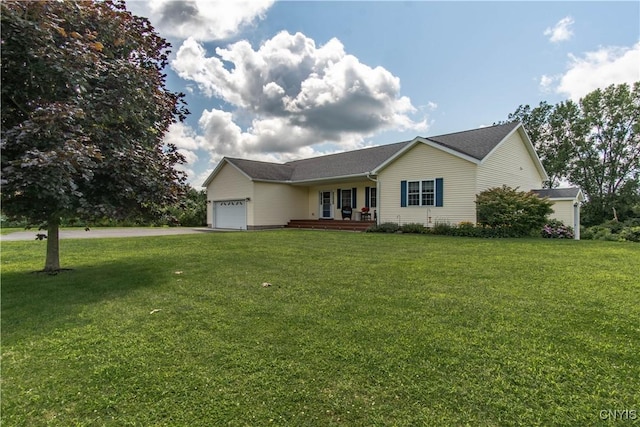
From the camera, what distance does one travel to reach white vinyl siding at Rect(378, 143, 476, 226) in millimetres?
13633

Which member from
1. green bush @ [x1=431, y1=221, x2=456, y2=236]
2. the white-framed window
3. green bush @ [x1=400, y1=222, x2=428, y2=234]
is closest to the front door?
the white-framed window

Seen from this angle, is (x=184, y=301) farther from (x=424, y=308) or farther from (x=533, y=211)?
(x=533, y=211)

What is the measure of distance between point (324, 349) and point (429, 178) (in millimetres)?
13119

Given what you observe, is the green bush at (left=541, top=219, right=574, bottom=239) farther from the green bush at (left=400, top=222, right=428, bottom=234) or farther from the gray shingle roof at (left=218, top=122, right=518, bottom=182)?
the green bush at (left=400, top=222, right=428, bottom=234)

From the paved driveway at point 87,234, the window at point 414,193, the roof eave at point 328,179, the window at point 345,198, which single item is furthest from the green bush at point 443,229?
the paved driveway at point 87,234

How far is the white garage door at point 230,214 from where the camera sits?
2056 centimetres

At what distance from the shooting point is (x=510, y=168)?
599 inches

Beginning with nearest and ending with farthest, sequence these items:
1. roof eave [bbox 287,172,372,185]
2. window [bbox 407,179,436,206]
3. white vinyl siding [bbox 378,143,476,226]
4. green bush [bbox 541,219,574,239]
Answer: green bush [bbox 541,219,574,239]
white vinyl siding [bbox 378,143,476,226]
window [bbox 407,179,436,206]
roof eave [bbox 287,172,372,185]

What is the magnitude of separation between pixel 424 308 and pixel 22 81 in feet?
21.1

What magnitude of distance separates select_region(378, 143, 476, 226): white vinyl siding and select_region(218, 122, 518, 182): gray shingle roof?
594 mm

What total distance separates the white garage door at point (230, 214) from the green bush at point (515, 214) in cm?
1357

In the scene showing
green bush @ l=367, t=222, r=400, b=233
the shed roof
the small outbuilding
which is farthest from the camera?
green bush @ l=367, t=222, r=400, b=233

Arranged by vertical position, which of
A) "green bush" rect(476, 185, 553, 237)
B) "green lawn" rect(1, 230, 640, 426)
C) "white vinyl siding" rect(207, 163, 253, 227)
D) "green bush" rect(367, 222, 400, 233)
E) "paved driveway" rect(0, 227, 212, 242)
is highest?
"white vinyl siding" rect(207, 163, 253, 227)

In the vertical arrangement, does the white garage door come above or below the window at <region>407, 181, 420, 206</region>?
below
